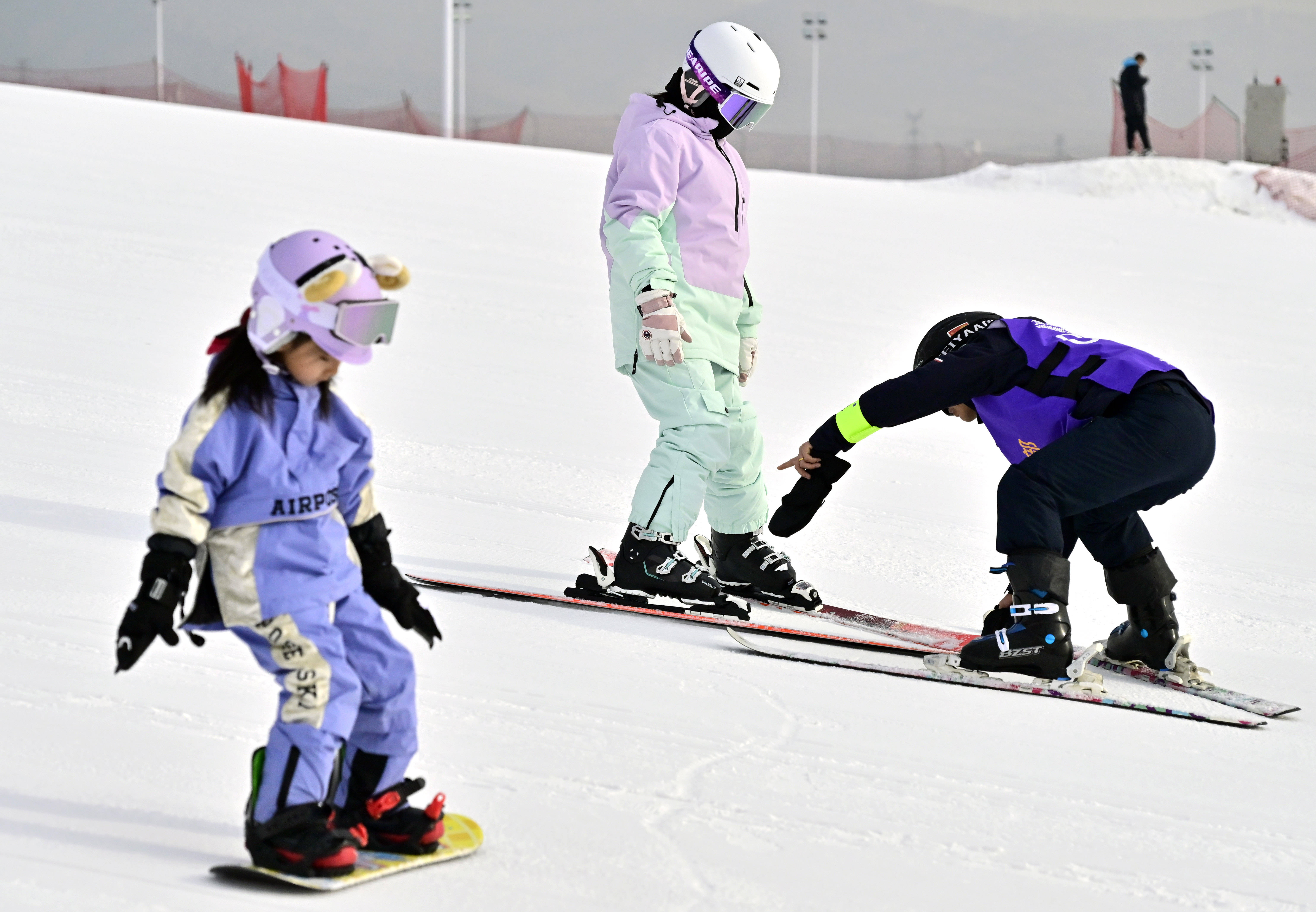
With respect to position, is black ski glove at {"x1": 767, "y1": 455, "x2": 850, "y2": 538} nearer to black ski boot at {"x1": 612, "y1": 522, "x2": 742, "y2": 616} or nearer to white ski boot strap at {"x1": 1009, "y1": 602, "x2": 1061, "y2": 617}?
black ski boot at {"x1": 612, "y1": 522, "x2": 742, "y2": 616}

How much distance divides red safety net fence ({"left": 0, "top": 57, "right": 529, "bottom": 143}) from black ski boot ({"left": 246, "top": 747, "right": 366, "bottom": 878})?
24.2m

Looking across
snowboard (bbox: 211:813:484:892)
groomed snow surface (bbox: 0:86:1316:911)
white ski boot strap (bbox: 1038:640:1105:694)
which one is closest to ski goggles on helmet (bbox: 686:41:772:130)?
groomed snow surface (bbox: 0:86:1316:911)

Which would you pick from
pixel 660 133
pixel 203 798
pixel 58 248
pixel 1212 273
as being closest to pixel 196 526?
pixel 203 798

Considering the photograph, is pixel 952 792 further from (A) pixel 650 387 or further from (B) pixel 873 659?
(A) pixel 650 387

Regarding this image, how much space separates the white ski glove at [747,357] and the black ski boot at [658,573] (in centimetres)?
73

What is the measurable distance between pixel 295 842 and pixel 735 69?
3402mm

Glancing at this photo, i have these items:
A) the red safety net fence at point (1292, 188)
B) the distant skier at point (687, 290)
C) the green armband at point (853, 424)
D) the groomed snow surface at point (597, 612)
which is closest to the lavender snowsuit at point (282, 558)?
the groomed snow surface at point (597, 612)

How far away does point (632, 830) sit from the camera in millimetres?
2977

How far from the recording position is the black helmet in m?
4.61

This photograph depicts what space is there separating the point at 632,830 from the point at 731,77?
9.97 ft

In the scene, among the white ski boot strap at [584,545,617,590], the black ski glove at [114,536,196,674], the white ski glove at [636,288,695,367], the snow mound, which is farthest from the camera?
the snow mound

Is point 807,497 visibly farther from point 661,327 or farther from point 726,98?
point 726,98

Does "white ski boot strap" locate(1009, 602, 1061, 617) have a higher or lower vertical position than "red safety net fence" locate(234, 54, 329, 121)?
lower

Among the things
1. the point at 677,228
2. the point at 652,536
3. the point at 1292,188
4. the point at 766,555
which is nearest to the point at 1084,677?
the point at 766,555
